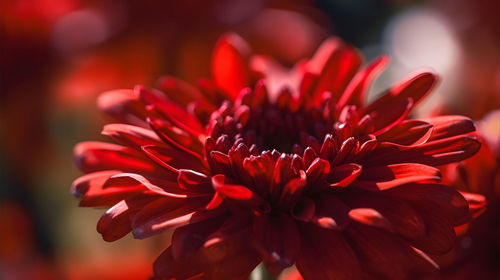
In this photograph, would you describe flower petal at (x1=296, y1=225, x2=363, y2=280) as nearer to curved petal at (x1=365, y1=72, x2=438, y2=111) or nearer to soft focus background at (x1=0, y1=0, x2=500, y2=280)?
curved petal at (x1=365, y1=72, x2=438, y2=111)

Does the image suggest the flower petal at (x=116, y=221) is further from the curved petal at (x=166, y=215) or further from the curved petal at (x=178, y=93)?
the curved petal at (x=178, y=93)

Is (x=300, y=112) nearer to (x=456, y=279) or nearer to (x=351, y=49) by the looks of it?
(x=351, y=49)

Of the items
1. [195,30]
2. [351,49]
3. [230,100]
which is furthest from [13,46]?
[351,49]

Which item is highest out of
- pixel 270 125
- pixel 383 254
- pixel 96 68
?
pixel 96 68

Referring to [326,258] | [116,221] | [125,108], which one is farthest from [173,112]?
[326,258]

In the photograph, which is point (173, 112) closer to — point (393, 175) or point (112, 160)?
point (112, 160)

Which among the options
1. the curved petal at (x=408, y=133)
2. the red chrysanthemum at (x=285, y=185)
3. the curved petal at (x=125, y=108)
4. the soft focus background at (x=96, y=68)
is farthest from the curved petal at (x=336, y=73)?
the soft focus background at (x=96, y=68)
